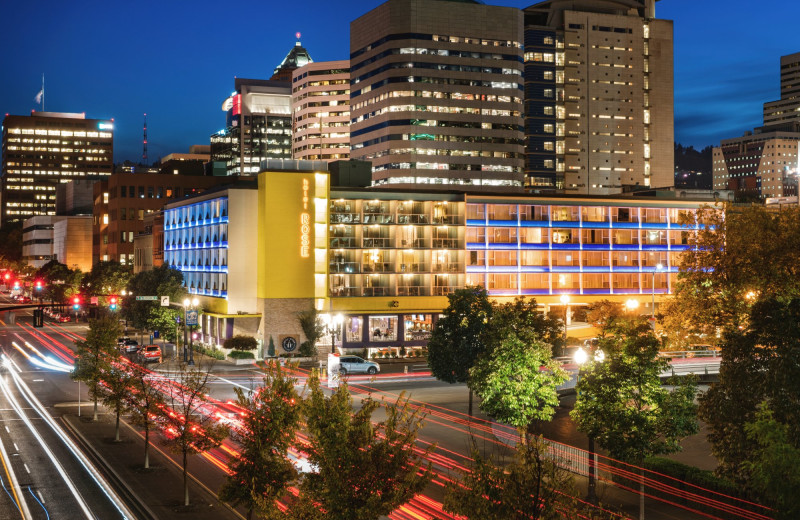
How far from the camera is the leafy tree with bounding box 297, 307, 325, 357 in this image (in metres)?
83.1

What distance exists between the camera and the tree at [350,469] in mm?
21547

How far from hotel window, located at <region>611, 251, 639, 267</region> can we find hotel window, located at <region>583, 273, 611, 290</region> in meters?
2.20

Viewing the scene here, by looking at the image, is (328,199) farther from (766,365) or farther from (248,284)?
(766,365)

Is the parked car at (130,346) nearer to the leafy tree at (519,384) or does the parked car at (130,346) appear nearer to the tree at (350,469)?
the leafy tree at (519,384)

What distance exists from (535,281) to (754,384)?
74.5 metres

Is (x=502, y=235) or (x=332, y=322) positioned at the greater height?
(x=502, y=235)

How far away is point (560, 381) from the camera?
132 feet

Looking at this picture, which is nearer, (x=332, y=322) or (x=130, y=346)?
(x=332, y=322)

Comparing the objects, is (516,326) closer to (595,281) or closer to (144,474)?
(144,474)

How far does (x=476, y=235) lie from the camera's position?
97625 millimetres

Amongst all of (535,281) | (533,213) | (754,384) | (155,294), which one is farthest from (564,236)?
(754,384)

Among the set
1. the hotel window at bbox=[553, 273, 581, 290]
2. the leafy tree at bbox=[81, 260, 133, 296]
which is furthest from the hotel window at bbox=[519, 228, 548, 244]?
the leafy tree at bbox=[81, 260, 133, 296]

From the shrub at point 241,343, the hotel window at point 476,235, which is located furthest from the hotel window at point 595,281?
the shrub at point 241,343

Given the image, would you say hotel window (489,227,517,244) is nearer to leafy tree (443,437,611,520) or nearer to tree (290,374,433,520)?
tree (290,374,433,520)
